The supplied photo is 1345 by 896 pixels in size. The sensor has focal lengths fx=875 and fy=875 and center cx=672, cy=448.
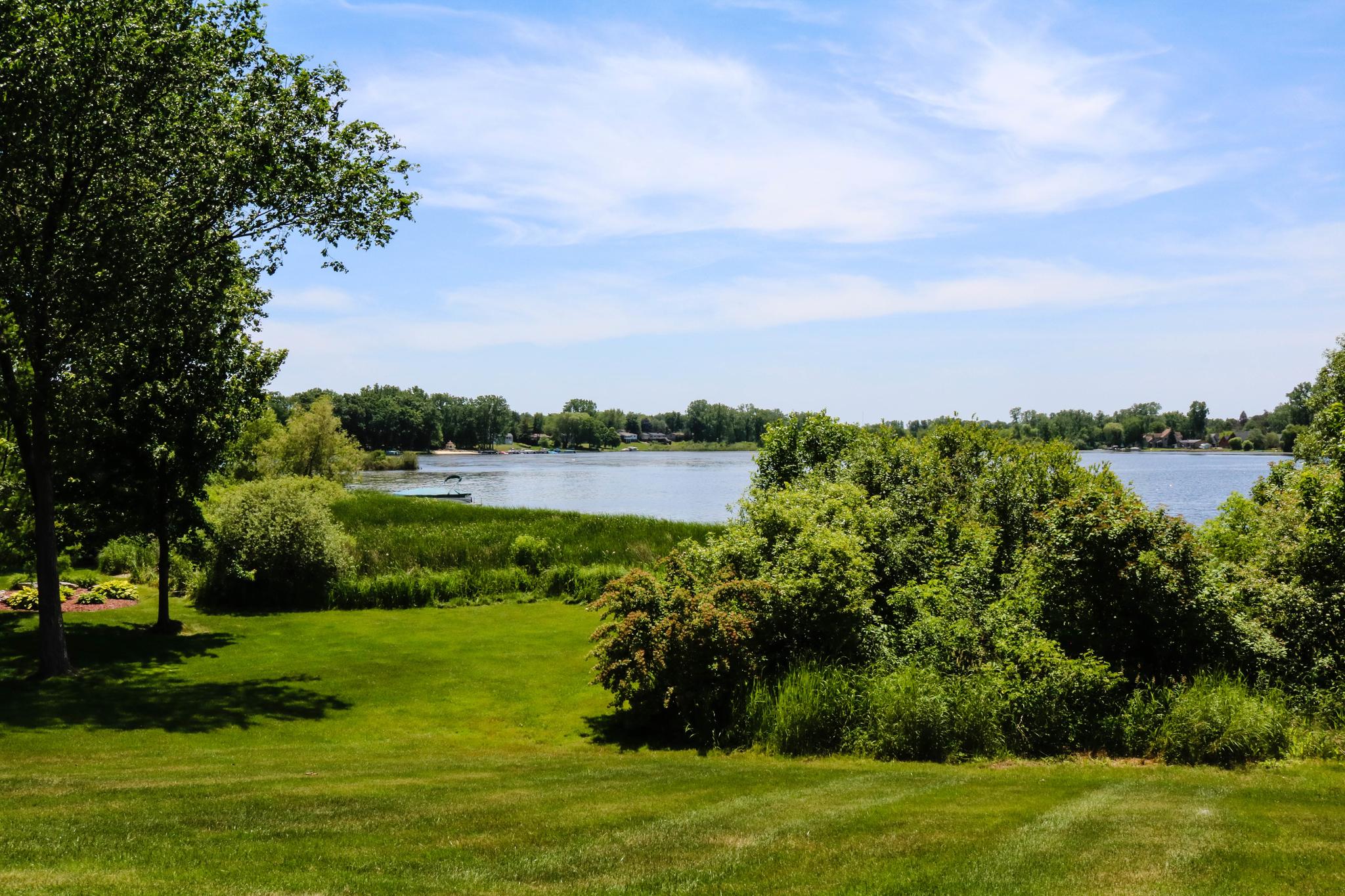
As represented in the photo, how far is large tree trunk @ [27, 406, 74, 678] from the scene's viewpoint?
15227mm

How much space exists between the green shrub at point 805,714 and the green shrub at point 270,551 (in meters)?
17.1

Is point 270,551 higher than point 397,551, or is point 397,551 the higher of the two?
point 270,551

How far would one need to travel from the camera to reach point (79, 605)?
22594 millimetres

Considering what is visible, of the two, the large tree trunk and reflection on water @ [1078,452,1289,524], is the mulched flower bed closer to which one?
the large tree trunk

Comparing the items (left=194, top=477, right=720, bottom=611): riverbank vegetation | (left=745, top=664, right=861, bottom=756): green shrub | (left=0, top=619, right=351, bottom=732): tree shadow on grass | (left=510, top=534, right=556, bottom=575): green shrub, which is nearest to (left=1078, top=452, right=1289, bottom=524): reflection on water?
(left=745, top=664, right=861, bottom=756): green shrub

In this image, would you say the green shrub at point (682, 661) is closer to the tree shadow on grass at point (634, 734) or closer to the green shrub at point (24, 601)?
the tree shadow on grass at point (634, 734)

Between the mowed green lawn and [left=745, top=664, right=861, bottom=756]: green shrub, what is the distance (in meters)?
0.82

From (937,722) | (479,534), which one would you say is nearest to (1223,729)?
(937,722)

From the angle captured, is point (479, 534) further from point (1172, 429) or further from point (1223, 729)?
point (1172, 429)

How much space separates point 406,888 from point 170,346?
16.8m

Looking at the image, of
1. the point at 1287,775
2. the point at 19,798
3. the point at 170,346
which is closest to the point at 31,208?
the point at 170,346

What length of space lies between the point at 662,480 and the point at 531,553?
6886cm

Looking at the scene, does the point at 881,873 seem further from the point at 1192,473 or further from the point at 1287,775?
the point at 1192,473

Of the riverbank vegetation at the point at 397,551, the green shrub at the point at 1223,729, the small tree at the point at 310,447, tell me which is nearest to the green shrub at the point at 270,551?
the riverbank vegetation at the point at 397,551
